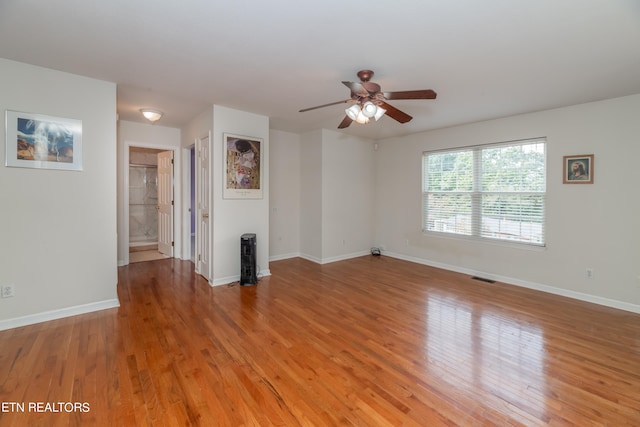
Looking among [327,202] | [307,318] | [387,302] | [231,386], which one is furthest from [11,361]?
[327,202]

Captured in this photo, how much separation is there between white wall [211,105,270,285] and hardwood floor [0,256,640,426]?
0.64 meters

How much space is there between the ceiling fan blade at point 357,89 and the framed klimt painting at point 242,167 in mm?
2261

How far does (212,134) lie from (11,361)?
10.3 feet

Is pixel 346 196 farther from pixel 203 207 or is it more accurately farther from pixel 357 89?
pixel 357 89

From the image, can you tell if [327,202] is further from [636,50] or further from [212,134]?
[636,50]

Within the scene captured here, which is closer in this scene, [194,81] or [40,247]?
[40,247]

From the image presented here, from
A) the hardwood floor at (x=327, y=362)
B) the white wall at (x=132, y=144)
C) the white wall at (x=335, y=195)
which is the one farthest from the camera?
the white wall at (x=335, y=195)

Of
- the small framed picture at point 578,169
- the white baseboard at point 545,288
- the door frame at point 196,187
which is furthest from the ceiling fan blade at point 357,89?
the white baseboard at point 545,288

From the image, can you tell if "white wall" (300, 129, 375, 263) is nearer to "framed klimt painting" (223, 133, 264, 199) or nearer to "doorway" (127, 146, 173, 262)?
"framed klimt painting" (223, 133, 264, 199)

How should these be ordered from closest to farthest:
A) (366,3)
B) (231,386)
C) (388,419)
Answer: (388,419) → (366,3) → (231,386)

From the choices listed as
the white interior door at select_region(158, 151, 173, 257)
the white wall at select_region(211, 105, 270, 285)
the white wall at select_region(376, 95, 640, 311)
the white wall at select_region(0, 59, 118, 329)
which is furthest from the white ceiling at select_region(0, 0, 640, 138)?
the white interior door at select_region(158, 151, 173, 257)

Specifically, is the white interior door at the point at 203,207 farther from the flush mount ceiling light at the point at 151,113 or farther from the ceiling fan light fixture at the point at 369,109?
the ceiling fan light fixture at the point at 369,109

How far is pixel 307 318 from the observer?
315cm

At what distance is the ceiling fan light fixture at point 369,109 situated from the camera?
273 cm
